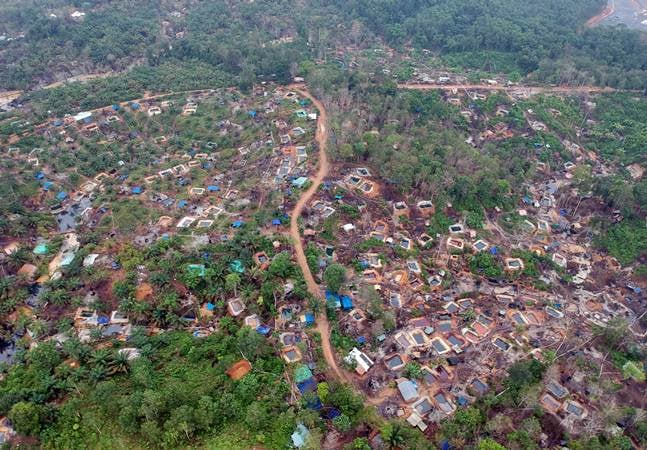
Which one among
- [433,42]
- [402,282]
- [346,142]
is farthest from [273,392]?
[433,42]

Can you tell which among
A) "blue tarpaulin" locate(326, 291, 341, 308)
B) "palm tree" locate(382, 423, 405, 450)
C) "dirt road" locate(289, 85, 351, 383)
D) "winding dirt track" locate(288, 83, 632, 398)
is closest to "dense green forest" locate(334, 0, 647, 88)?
"winding dirt track" locate(288, 83, 632, 398)

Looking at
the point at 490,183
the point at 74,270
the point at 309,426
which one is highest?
the point at 490,183

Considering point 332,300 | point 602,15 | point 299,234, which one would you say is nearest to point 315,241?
point 299,234

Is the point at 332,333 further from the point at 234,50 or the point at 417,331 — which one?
the point at 234,50

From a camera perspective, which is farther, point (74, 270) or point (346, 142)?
point (346, 142)

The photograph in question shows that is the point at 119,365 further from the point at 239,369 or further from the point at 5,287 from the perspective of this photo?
the point at 5,287

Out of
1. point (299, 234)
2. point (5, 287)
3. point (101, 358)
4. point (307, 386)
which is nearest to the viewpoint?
point (307, 386)

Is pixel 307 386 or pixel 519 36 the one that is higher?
pixel 519 36
